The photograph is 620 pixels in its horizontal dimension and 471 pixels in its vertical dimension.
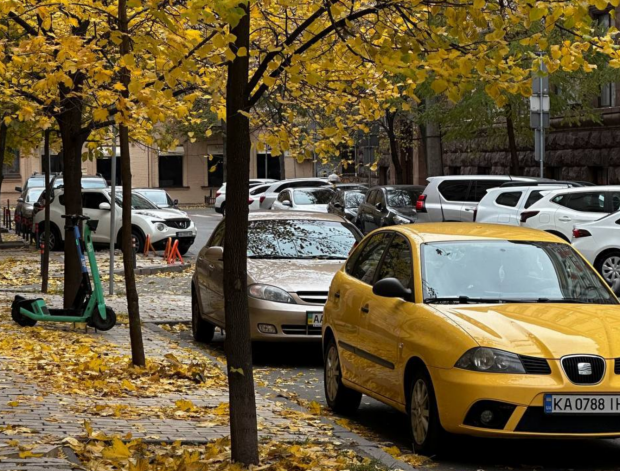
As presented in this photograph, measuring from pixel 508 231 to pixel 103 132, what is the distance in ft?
30.5

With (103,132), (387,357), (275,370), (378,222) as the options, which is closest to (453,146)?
(378,222)

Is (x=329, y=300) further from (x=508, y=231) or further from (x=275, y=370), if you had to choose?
(x=275, y=370)

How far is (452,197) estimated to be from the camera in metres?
29.3

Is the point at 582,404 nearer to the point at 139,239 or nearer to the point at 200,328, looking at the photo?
the point at 200,328

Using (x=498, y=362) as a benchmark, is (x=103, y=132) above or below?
above

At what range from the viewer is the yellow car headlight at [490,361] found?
302 inches

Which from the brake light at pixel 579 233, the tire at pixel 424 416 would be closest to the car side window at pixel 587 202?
the brake light at pixel 579 233

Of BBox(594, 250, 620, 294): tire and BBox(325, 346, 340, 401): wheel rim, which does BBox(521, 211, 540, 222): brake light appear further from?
BBox(325, 346, 340, 401): wheel rim

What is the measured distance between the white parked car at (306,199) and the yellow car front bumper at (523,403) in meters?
28.4

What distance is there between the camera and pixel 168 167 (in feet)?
257

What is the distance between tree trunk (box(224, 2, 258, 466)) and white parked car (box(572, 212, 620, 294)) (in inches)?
551

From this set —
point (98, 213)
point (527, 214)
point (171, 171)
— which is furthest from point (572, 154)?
point (171, 171)

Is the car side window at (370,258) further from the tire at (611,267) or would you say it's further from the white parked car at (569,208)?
the white parked car at (569,208)

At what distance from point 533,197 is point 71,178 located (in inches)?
482
